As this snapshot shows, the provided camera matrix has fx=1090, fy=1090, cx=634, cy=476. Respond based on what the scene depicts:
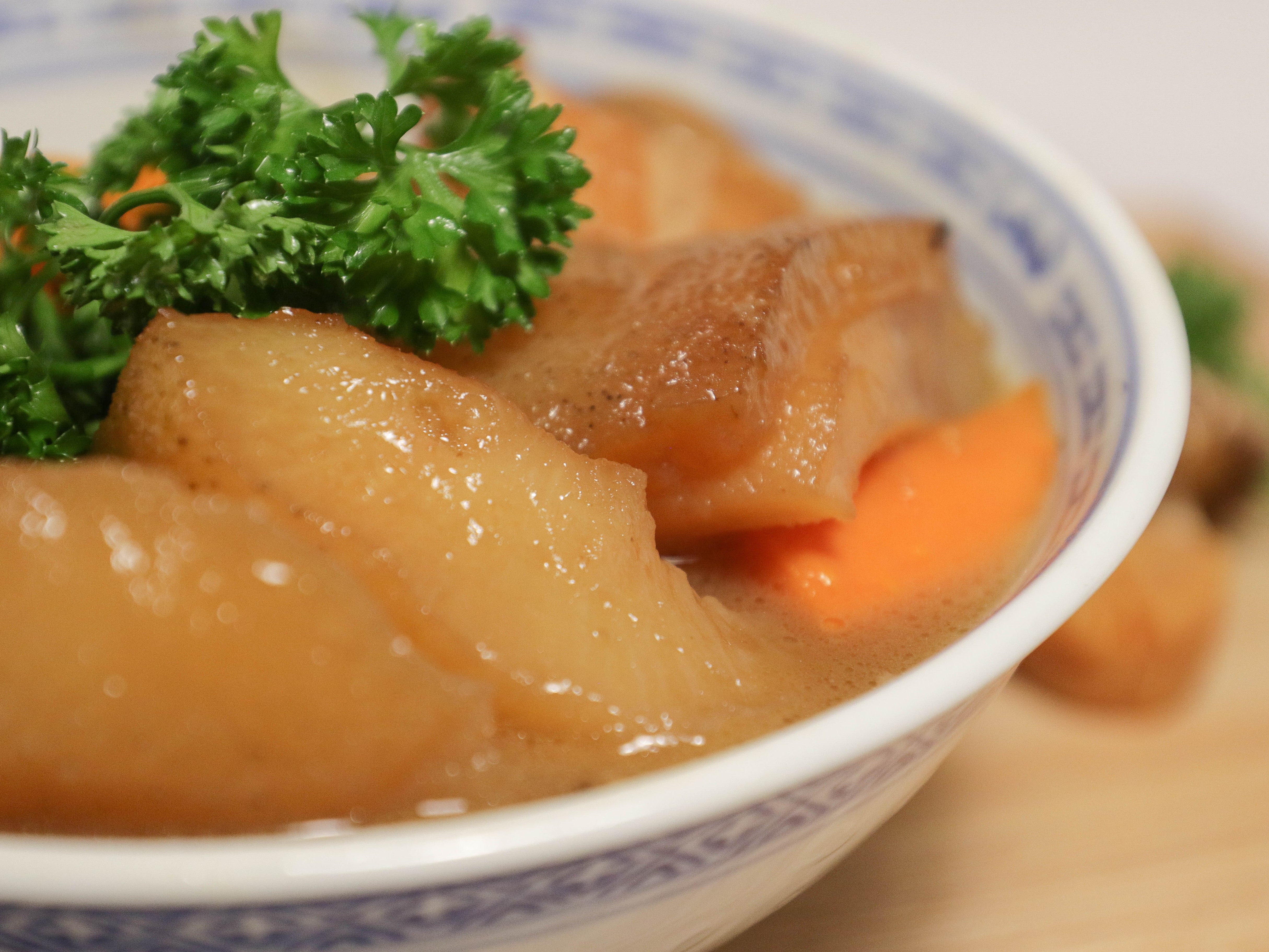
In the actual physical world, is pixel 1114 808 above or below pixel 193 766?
below

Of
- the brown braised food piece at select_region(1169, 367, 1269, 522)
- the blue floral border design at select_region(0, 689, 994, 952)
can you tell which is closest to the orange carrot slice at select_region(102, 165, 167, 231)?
the blue floral border design at select_region(0, 689, 994, 952)

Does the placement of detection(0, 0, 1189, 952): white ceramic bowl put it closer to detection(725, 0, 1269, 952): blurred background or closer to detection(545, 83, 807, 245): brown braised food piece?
detection(545, 83, 807, 245): brown braised food piece

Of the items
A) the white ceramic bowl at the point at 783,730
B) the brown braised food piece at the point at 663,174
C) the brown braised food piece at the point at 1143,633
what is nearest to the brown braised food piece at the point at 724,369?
the white ceramic bowl at the point at 783,730

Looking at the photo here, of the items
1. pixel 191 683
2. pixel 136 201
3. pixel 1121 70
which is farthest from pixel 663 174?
pixel 1121 70

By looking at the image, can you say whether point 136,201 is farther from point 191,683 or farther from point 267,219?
point 191,683

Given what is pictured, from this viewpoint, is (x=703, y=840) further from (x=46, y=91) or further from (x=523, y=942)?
(x=46, y=91)

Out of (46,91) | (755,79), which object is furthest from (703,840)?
(46,91)

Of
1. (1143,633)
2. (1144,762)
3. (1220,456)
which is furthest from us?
(1220,456)
